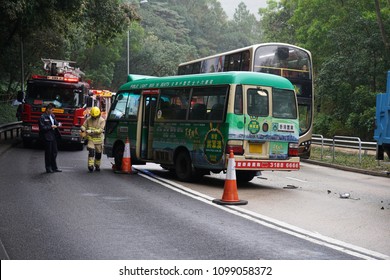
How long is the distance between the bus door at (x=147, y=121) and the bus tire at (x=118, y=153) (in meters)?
1.01

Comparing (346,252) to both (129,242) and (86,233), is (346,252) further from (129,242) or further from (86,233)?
(86,233)

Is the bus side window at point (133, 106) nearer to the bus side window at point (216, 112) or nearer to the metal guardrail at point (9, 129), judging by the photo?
the bus side window at point (216, 112)

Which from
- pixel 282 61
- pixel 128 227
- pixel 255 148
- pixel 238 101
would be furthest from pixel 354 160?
pixel 128 227

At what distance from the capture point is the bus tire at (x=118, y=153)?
55.9ft

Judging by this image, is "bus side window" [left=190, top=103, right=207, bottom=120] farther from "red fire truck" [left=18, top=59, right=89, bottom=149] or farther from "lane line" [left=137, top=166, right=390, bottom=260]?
"red fire truck" [left=18, top=59, right=89, bottom=149]

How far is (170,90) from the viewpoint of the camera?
1553 centimetres

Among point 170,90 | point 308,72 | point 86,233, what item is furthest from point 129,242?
point 308,72

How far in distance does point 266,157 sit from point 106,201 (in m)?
4.14

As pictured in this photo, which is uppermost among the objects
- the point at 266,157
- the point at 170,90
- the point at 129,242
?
the point at 170,90

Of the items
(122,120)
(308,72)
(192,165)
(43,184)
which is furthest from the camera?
(308,72)

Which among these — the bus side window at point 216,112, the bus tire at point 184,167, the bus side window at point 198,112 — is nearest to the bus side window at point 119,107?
the bus tire at point 184,167

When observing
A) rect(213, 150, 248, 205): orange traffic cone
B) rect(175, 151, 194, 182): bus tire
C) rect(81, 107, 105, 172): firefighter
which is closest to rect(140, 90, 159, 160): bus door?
rect(81, 107, 105, 172): firefighter

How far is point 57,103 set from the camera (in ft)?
77.9

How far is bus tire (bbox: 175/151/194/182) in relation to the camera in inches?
567
